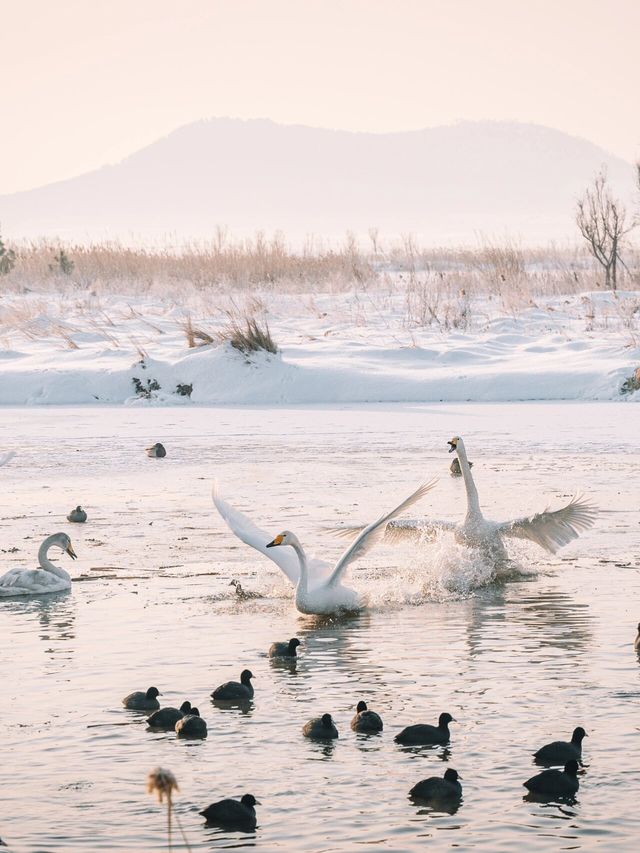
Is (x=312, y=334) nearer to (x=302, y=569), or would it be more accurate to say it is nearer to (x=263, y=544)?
(x=263, y=544)

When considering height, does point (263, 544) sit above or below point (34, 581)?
above

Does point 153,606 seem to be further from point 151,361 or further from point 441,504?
point 151,361

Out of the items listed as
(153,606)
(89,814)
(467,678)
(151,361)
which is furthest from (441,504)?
(151,361)

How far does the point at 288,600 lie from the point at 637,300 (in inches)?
827

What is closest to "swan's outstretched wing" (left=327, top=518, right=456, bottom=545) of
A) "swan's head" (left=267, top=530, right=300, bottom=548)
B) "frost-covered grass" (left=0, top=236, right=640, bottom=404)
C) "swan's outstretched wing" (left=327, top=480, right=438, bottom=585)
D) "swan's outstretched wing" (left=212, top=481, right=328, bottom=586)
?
"swan's outstretched wing" (left=212, top=481, right=328, bottom=586)

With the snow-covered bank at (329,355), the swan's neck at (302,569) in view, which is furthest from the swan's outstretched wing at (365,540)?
the snow-covered bank at (329,355)

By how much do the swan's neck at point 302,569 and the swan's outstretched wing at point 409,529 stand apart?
1219 mm

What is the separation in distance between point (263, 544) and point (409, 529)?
128 cm

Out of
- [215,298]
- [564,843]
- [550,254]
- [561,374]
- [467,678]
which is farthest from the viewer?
[550,254]

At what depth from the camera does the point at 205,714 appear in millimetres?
7617

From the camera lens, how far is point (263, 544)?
10.7 metres

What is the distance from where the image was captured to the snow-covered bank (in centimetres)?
2348

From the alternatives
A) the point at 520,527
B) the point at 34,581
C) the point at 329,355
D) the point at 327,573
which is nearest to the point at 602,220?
the point at 329,355

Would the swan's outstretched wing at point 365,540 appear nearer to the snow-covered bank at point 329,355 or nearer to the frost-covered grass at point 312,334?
the snow-covered bank at point 329,355
